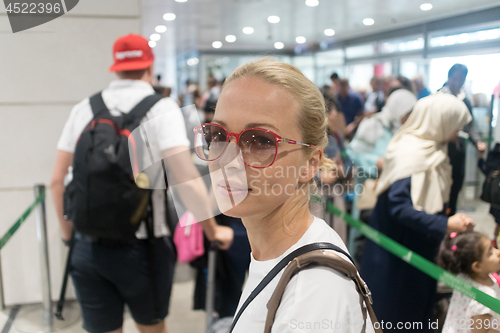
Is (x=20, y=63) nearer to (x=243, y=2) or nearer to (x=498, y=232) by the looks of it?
(x=243, y=2)

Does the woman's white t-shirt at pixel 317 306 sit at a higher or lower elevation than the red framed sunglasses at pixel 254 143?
lower

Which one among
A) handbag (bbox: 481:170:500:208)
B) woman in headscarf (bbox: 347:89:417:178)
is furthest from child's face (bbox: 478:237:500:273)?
woman in headscarf (bbox: 347:89:417:178)

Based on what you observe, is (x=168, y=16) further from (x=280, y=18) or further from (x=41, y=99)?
(x=41, y=99)

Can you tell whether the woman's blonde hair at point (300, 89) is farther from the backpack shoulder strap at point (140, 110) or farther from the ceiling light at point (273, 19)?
the ceiling light at point (273, 19)

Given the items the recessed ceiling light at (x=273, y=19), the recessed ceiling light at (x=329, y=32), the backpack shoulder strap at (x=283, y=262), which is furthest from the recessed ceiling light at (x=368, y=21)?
the backpack shoulder strap at (x=283, y=262)

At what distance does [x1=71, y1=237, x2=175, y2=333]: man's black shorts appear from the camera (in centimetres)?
168

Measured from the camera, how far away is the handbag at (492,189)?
1574 mm

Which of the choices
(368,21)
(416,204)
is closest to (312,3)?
(368,21)

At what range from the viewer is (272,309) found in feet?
2.15

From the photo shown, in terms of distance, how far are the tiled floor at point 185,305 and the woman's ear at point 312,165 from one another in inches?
44.3

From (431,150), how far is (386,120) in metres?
0.57

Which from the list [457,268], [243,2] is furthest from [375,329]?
[243,2]

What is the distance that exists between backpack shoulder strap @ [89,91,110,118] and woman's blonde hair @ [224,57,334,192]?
3.27 feet

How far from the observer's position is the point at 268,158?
735 millimetres
